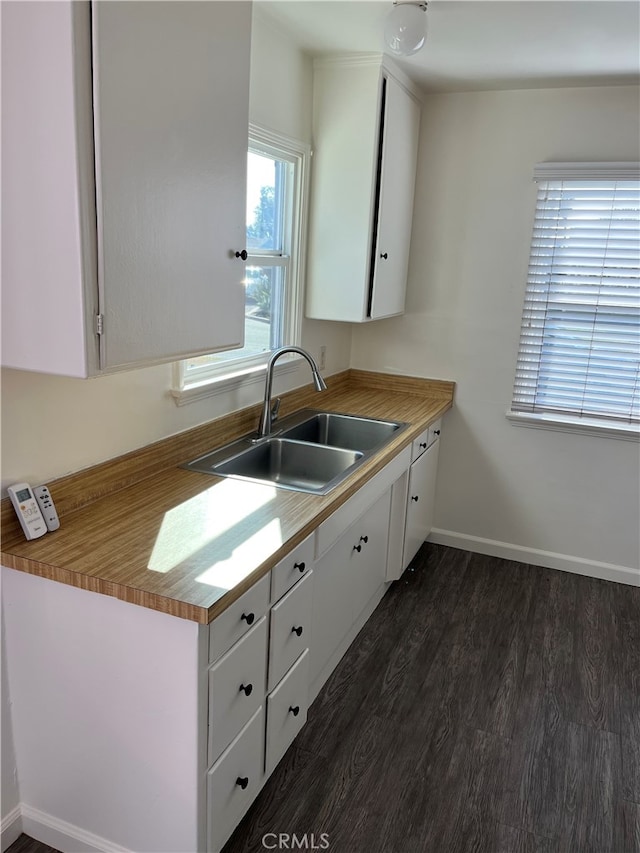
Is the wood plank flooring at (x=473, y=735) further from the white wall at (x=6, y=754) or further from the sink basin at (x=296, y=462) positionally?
the sink basin at (x=296, y=462)

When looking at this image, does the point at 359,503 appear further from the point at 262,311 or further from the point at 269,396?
the point at 262,311

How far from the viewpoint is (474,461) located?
3.53m

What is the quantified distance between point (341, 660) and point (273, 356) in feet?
4.08

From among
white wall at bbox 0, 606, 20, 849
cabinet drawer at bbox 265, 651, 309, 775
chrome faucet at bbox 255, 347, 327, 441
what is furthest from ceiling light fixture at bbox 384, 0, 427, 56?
white wall at bbox 0, 606, 20, 849

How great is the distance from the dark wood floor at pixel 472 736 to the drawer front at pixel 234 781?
14 cm

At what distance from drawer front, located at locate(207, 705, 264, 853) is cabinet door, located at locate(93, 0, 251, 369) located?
39.3 inches

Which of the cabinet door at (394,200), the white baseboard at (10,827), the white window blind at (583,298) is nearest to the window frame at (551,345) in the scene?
the white window blind at (583,298)

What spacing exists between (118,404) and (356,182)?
151 cm

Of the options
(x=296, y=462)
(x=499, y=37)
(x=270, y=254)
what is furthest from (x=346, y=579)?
(x=499, y=37)

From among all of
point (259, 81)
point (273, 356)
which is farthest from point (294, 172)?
point (273, 356)

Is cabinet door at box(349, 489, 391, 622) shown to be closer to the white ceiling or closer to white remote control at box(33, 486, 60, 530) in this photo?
white remote control at box(33, 486, 60, 530)

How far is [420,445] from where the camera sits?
308 cm

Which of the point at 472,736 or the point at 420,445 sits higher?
the point at 420,445

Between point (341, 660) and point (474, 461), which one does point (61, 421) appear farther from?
point (474, 461)
